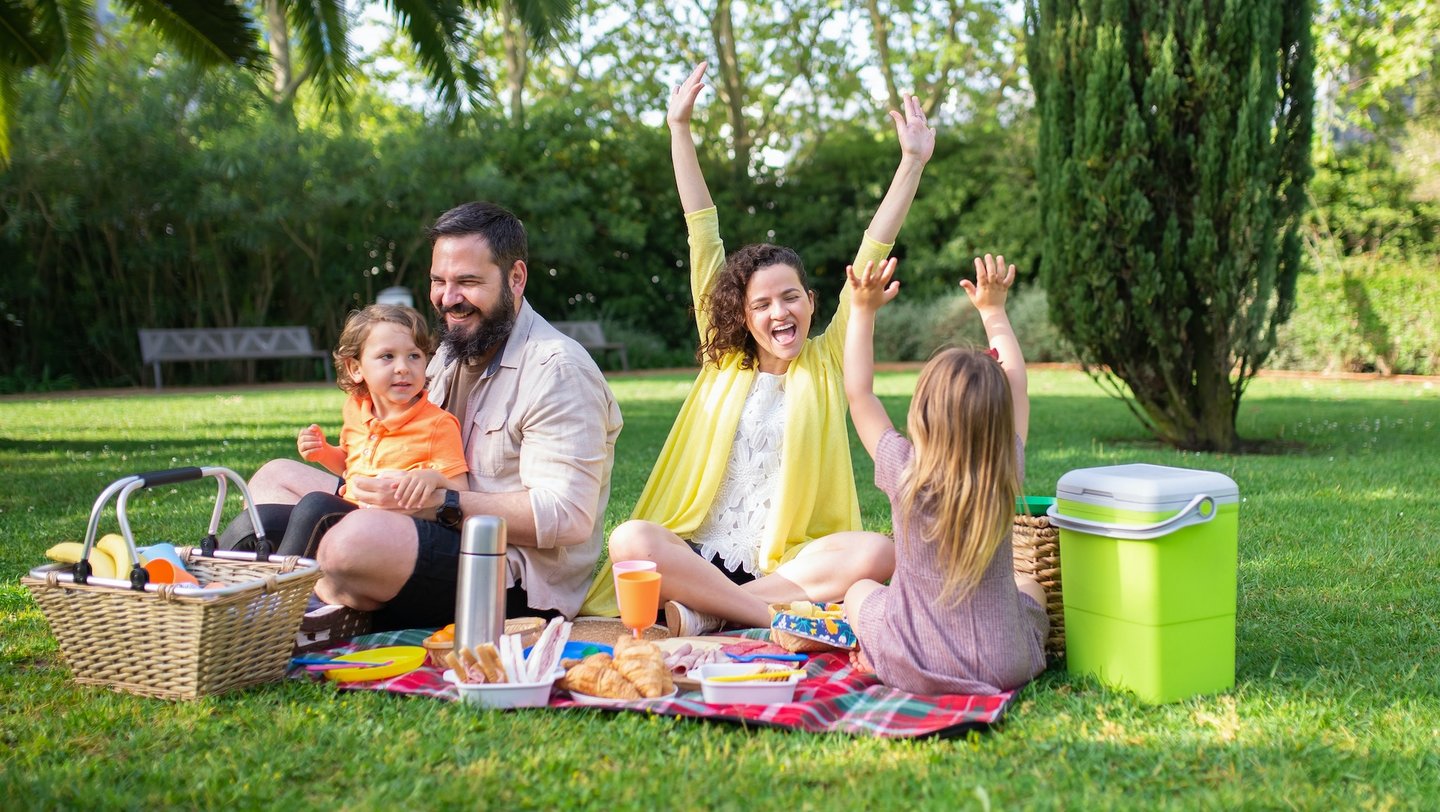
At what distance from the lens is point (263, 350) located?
16016 mm

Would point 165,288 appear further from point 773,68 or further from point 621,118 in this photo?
point 773,68

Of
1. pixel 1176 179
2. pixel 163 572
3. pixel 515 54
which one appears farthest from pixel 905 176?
pixel 515 54

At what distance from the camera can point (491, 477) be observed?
3695 mm

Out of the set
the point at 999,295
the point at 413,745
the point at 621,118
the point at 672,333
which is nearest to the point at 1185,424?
the point at 999,295

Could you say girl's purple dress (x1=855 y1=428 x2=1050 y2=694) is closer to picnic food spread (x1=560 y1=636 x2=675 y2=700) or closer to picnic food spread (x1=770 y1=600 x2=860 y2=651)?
picnic food spread (x1=770 y1=600 x2=860 y2=651)

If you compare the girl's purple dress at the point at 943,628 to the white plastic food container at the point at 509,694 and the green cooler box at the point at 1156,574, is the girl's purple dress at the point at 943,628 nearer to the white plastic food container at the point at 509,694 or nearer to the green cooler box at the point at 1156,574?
the green cooler box at the point at 1156,574

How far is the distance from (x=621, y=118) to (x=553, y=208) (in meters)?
6.49

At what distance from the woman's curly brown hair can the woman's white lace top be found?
171 mm

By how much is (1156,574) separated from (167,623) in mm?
2483

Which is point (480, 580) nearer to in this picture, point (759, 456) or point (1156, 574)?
point (759, 456)

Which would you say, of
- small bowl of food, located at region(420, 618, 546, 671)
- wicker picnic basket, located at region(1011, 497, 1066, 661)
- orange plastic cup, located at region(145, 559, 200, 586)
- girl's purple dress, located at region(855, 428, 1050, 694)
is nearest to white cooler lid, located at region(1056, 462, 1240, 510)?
girl's purple dress, located at region(855, 428, 1050, 694)

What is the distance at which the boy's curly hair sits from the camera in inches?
143

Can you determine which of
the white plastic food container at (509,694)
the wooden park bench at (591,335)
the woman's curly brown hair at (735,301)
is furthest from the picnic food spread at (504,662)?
the wooden park bench at (591,335)

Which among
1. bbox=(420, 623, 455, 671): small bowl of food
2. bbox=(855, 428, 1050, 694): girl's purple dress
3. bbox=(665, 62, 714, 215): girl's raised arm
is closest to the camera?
bbox=(855, 428, 1050, 694): girl's purple dress
